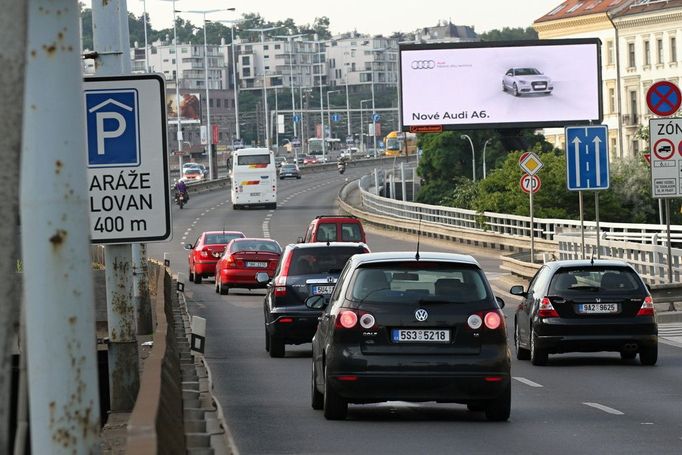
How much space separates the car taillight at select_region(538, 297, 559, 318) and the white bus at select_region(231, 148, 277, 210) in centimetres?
7928

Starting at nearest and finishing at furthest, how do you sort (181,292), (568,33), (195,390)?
1. (195,390)
2. (181,292)
3. (568,33)

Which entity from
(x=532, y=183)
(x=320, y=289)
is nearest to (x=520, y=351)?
(x=320, y=289)

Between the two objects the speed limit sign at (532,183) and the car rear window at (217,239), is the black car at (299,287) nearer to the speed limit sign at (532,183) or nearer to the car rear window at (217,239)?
the speed limit sign at (532,183)

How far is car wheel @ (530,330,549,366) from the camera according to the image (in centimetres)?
2311

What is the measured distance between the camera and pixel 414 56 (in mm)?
80375

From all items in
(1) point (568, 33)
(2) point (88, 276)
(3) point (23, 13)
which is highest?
(1) point (568, 33)

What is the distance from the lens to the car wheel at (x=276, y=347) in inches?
954

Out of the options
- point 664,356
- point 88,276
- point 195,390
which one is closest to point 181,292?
point 664,356

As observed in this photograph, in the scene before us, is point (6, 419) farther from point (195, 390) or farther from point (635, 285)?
point (635, 285)

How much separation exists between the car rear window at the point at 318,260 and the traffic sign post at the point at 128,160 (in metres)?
12.4

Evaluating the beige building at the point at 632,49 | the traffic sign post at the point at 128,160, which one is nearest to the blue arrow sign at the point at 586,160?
the traffic sign post at the point at 128,160

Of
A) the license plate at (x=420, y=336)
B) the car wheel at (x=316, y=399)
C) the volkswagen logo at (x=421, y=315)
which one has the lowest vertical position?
the car wheel at (x=316, y=399)

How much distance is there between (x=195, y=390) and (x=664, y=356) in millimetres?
9311

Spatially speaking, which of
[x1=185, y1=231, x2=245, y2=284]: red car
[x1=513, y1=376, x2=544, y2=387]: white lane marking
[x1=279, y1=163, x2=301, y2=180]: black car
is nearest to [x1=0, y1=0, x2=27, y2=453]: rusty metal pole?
[x1=513, y1=376, x2=544, y2=387]: white lane marking
